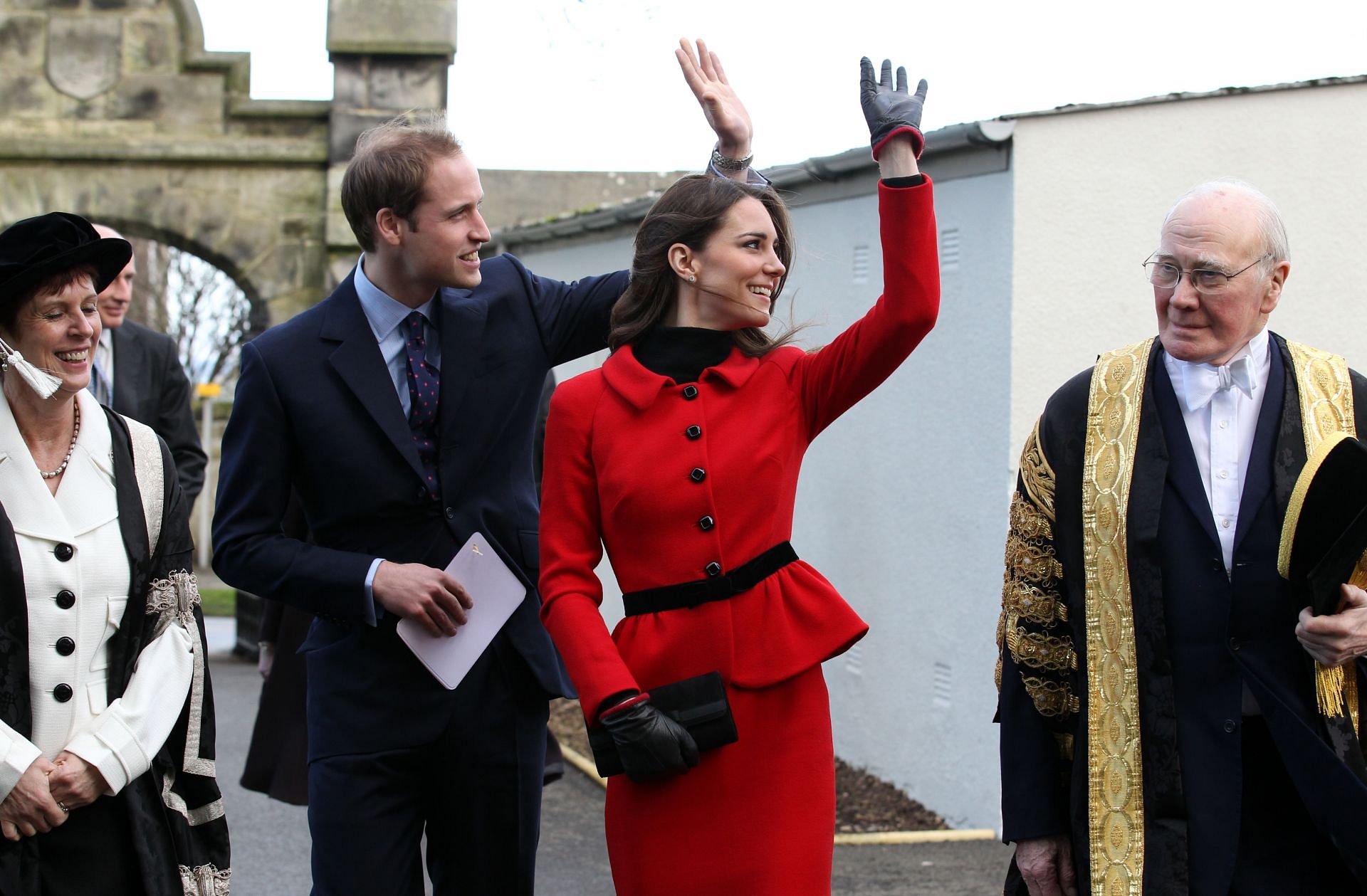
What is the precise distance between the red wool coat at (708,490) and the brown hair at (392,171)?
67cm

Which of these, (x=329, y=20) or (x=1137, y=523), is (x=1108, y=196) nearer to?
(x=1137, y=523)

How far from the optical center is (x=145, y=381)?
291 inches

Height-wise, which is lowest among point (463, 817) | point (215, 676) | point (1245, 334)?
point (215, 676)

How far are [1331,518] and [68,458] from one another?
2.64 m

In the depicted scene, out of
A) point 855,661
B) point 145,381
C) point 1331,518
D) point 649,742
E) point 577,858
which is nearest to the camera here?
point 1331,518

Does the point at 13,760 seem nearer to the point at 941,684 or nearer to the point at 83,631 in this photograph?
the point at 83,631

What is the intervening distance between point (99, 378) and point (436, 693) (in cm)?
403

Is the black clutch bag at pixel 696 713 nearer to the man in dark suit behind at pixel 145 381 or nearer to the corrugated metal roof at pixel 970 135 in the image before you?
the man in dark suit behind at pixel 145 381

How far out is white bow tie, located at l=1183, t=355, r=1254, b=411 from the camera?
335 centimetres

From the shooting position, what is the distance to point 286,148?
13.4 meters

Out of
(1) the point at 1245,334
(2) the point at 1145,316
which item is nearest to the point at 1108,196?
(2) the point at 1145,316

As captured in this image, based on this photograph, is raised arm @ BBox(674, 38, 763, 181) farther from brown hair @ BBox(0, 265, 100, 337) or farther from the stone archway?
the stone archway

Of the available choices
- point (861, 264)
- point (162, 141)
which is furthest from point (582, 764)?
point (162, 141)

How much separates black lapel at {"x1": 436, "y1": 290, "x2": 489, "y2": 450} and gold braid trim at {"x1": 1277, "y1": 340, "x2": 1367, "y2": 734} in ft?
6.06
